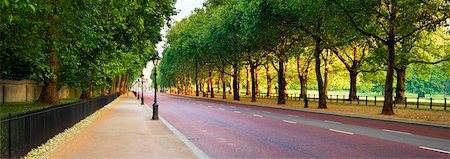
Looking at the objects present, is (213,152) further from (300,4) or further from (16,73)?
(16,73)

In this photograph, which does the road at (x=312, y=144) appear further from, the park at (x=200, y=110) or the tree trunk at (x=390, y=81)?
the tree trunk at (x=390, y=81)

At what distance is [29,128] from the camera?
31.8 ft

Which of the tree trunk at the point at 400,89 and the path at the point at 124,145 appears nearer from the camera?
the path at the point at 124,145

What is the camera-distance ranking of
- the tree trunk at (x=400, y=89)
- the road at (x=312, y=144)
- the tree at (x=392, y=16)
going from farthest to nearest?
the tree trunk at (x=400, y=89) → the tree at (x=392, y=16) → the road at (x=312, y=144)

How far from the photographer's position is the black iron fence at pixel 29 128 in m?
7.83

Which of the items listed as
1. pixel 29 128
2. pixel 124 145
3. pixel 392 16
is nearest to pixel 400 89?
pixel 392 16

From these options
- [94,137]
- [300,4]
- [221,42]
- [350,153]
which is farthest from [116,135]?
[221,42]

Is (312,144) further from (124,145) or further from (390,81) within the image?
(390,81)

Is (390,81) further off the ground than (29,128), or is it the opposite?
(390,81)

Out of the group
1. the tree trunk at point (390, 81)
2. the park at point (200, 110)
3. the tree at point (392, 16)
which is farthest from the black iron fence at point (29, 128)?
the tree trunk at point (390, 81)

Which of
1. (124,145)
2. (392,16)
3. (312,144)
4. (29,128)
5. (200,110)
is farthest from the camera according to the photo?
(200,110)

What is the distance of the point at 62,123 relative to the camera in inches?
574

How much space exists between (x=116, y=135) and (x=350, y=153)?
24.1 ft

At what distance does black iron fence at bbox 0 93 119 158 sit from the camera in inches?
308
